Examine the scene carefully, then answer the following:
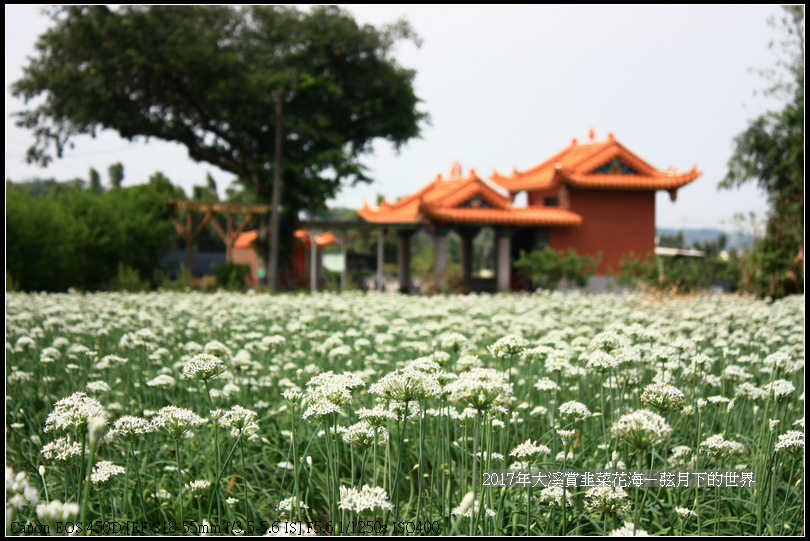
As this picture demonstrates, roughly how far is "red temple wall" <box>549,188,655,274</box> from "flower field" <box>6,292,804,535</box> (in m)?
20.5

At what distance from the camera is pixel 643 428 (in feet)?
6.27

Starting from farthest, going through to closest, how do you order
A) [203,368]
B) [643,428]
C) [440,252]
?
[440,252], [203,368], [643,428]

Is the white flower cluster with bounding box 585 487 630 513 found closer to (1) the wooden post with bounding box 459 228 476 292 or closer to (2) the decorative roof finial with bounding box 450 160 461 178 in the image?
(1) the wooden post with bounding box 459 228 476 292

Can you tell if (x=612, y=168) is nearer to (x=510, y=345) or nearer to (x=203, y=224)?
(x=203, y=224)

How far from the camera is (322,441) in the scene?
3.59 meters

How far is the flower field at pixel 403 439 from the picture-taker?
228cm

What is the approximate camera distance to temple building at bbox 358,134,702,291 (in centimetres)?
2448

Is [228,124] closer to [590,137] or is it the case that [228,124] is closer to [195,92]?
[195,92]

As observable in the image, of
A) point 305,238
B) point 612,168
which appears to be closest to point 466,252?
point 612,168

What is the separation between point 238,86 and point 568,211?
1453 cm

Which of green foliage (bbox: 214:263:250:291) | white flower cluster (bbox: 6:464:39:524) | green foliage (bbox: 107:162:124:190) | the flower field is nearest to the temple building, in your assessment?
green foliage (bbox: 214:263:250:291)

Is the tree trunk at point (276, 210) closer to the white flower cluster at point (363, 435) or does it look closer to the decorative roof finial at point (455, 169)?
the decorative roof finial at point (455, 169)

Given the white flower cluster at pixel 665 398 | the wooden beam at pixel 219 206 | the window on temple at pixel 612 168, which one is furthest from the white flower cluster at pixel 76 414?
the window on temple at pixel 612 168

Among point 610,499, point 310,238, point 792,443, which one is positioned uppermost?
point 310,238
